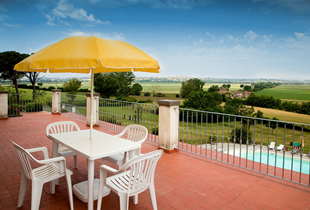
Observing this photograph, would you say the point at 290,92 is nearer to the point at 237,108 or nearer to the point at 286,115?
the point at 286,115

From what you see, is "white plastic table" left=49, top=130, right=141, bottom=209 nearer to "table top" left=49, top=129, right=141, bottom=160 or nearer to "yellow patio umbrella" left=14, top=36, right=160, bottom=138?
"table top" left=49, top=129, right=141, bottom=160

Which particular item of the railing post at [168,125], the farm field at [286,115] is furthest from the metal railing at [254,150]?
the farm field at [286,115]

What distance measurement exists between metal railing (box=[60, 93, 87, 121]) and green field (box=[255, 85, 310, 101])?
128ft

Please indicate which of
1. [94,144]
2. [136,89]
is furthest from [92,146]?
[136,89]

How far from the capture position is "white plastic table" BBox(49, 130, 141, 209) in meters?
2.36

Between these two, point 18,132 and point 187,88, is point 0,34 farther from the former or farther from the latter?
point 187,88

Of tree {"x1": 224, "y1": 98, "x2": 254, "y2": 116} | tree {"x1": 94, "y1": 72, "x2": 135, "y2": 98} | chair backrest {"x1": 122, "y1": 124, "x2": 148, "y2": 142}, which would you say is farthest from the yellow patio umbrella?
tree {"x1": 94, "y1": 72, "x2": 135, "y2": 98}

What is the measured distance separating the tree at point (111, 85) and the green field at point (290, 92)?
2829cm

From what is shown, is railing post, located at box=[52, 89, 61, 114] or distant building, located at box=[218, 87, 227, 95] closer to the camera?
railing post, located at box=[52, 89, 61, 114]

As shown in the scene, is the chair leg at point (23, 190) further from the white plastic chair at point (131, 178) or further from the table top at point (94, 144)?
the white plastic chair at point (131, 178)

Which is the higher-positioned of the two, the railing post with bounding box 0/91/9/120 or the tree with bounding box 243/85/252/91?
the tree with bounding box 243/85/252/91

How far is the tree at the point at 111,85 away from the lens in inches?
1927

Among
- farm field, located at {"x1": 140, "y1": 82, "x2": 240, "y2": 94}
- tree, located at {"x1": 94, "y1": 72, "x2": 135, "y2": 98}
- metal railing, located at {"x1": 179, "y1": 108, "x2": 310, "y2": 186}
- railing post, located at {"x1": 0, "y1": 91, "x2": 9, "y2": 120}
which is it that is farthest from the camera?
farm field, located at {"x1": 140, "y1": 82, "x2": 240, "y2": 94}

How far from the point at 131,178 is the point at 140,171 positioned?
0.12 metres
